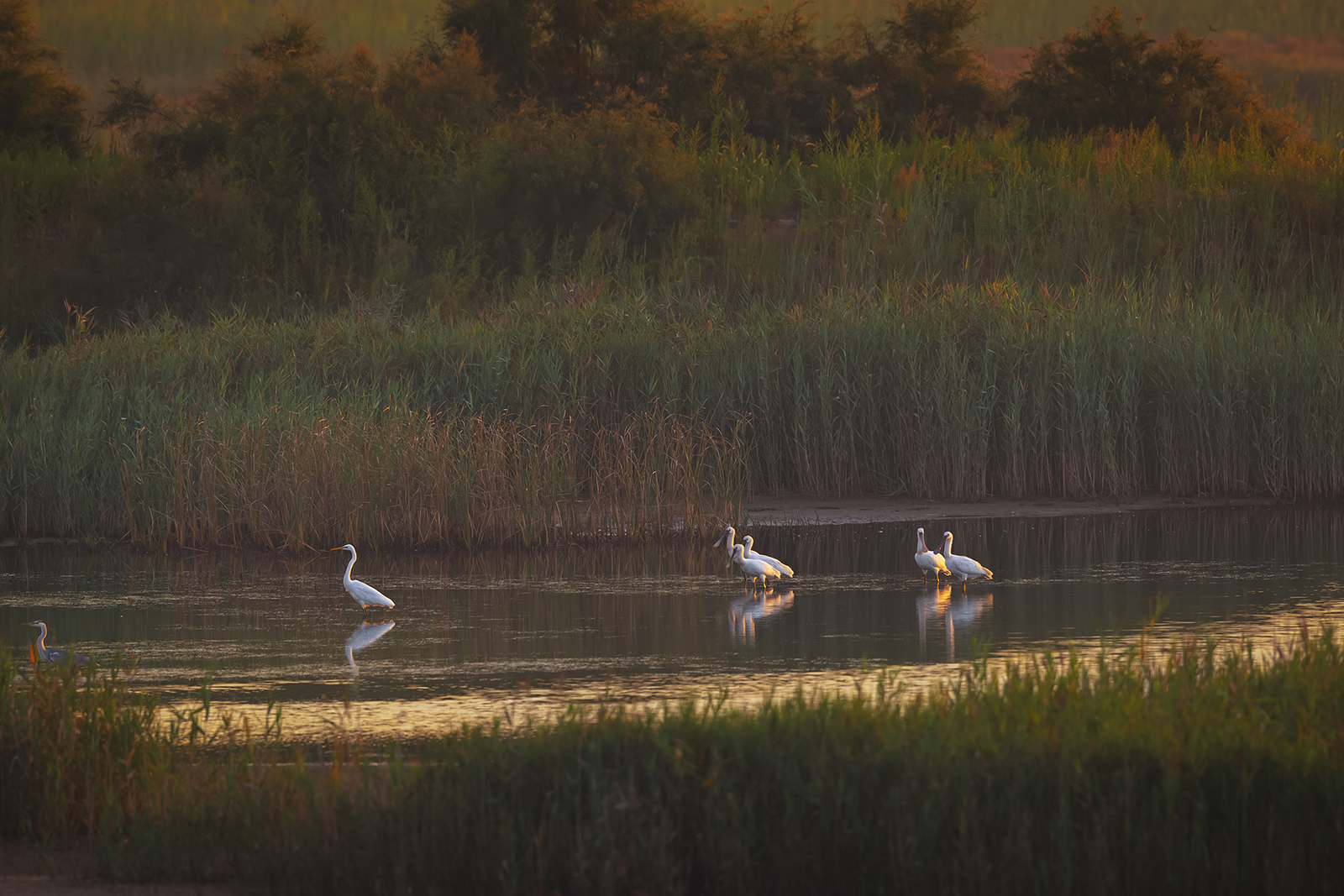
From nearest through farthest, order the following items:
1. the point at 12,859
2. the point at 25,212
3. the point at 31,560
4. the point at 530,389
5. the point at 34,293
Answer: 1. the point at 12,859
2. the point at 31,560
3. the point at 530,389
4. the point at 34,293
5. the point at 25,212

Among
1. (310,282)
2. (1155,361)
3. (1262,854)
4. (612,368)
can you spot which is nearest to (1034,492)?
(1155,361)

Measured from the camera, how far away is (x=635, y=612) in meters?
12.1

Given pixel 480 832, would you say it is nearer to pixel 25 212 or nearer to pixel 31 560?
pixel 31 560

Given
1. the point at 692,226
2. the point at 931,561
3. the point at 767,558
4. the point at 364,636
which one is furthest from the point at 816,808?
the point at 692,226

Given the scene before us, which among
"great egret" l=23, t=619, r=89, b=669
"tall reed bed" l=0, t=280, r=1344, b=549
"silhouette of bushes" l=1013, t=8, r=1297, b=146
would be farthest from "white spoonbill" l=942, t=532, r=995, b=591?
"silhouette of bushes" l=1013, t=8, r=1297, b=146

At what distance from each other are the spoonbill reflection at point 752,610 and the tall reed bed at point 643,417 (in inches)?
140

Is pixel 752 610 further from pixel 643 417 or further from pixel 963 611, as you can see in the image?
pixel 643 417

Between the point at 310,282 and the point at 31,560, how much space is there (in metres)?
14.8

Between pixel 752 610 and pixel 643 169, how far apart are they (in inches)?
698

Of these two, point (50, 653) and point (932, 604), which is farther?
point (932, 604)

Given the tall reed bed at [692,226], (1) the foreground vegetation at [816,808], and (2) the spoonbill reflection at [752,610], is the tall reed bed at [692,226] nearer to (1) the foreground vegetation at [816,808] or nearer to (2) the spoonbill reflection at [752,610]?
(2) the spoonbill reflection at [752,610]

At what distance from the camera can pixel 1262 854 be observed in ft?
18.4

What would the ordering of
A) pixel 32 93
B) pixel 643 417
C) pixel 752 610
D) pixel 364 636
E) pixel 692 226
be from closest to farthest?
1. pixel 364 636
2. pixel 752 610
3. pixel 643 417
4. pixel 692 226
5. pixel 32 93

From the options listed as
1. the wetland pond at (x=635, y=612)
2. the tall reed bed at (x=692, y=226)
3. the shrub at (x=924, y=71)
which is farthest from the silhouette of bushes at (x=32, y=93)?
the wetland pond at (x=635, y=612)
